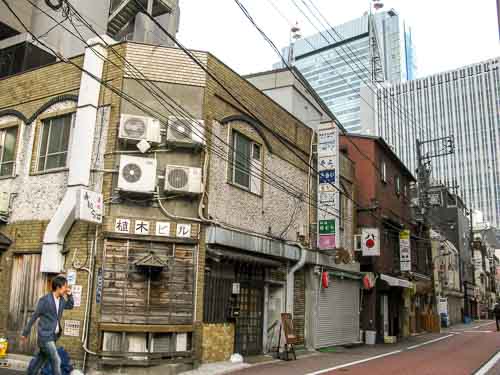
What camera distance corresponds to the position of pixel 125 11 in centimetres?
2216

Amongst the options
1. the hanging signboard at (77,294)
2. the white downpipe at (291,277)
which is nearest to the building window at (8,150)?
Answer: the hanging signboard at (77,294)

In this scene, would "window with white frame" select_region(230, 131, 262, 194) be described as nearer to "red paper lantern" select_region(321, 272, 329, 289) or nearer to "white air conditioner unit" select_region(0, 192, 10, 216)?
"red paper lantern" select_region(321, 272, 329, 289)

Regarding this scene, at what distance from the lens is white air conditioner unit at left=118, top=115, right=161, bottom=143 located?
39.1ft

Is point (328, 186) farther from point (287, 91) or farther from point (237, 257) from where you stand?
point (287, 91)

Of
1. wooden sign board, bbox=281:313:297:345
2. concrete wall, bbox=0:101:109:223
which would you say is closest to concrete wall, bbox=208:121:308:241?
wooden sign board, bbox=281:313:297:345

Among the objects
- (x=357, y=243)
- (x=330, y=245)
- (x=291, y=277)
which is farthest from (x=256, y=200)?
(x=357, y=243)

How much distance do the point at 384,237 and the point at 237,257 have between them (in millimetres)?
14043

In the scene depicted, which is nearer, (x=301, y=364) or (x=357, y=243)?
(x=301, y=364)

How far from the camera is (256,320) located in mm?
14859

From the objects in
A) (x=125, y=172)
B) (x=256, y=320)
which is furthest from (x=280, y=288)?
(x=125, y=172)

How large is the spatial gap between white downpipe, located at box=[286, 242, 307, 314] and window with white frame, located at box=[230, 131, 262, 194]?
286 cm

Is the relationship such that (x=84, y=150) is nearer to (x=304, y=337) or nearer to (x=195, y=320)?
(x=195, y=320)

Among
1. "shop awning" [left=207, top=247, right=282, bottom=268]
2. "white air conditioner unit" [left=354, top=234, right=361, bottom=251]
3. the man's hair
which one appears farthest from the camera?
"white air conditioner unit" [left=354, top=234, right=361, bottom=251]

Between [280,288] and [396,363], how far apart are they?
13.1 ft
